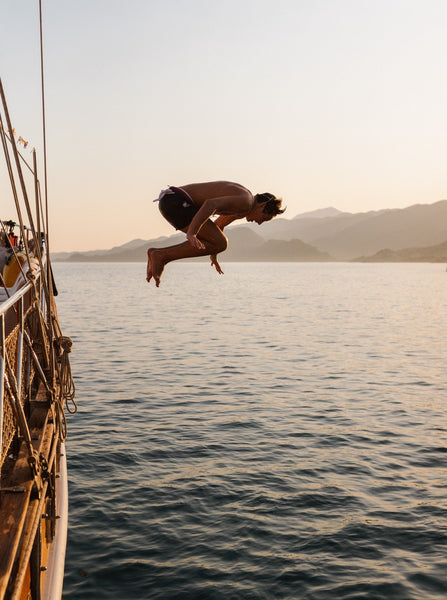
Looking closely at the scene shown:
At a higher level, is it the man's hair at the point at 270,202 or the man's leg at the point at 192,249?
the man's hair at the point at 270,202

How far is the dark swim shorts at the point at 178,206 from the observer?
6.25 m

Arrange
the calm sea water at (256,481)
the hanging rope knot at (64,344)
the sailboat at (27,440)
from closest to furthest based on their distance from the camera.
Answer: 1. the sailboat at (27,440)
2. the hanging rope knot at (64,344)
3. the calm sea water at (256,481)

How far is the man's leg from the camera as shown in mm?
6320

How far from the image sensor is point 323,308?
9088 centimetres

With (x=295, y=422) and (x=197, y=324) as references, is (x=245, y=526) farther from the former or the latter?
(x=197, y=324)

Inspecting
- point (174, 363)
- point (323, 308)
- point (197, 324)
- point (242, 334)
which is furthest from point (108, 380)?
point (323, 308)

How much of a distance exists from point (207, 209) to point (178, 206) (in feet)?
1.15

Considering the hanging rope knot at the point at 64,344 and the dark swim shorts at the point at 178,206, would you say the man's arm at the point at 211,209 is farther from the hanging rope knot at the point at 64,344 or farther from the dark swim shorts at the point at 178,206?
the hanging rope knot at the point at 64,344

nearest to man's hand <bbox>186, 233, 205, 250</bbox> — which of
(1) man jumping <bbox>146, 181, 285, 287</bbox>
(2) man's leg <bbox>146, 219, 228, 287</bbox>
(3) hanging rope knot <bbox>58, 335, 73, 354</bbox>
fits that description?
(1) man jumping <bbox>146, 181, 285, 287</bbox>

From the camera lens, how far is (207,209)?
19.8 feet

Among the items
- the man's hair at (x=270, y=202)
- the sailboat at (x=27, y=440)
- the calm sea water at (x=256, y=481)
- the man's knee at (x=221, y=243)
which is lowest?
the calm sea water at (x=256, y=481)

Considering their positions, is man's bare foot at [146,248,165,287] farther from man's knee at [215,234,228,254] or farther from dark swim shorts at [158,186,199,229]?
man's knee at [215,234,228,254]

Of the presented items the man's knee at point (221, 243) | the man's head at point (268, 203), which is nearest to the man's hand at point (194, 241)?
the man's knee at point (221, 243)

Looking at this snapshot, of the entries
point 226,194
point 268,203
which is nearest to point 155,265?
point 226,194
